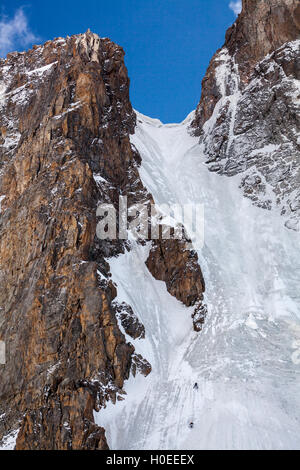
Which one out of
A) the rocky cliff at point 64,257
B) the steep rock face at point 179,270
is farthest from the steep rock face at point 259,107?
the rocky cliff at point 64,257

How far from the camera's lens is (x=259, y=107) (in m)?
56.6

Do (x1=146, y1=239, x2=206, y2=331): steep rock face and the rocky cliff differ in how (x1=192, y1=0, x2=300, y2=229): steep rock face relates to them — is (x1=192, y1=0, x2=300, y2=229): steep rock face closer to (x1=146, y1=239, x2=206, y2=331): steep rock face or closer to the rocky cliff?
(x1=146, y1=239, x2=206, y2=331): steep rock face

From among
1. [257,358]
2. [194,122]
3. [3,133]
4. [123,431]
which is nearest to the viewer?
[123,431]

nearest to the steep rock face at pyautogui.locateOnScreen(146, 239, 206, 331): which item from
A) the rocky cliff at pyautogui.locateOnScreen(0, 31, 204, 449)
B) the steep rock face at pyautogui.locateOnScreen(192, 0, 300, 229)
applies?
the rocky cliff at pyautogui.locateOnScreen(0, 31, 204, 449)

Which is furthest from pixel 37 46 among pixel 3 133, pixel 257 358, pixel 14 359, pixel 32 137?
pixel 257 358

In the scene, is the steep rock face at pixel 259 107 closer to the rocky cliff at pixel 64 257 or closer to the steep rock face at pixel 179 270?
the steep rock face at pixel 179 270

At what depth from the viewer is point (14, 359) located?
32.4m

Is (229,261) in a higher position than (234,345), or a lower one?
higher

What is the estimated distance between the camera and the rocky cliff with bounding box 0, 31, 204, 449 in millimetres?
29641

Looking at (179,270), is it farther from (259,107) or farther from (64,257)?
(259,107)

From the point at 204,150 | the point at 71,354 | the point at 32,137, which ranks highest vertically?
the point at 204,150
